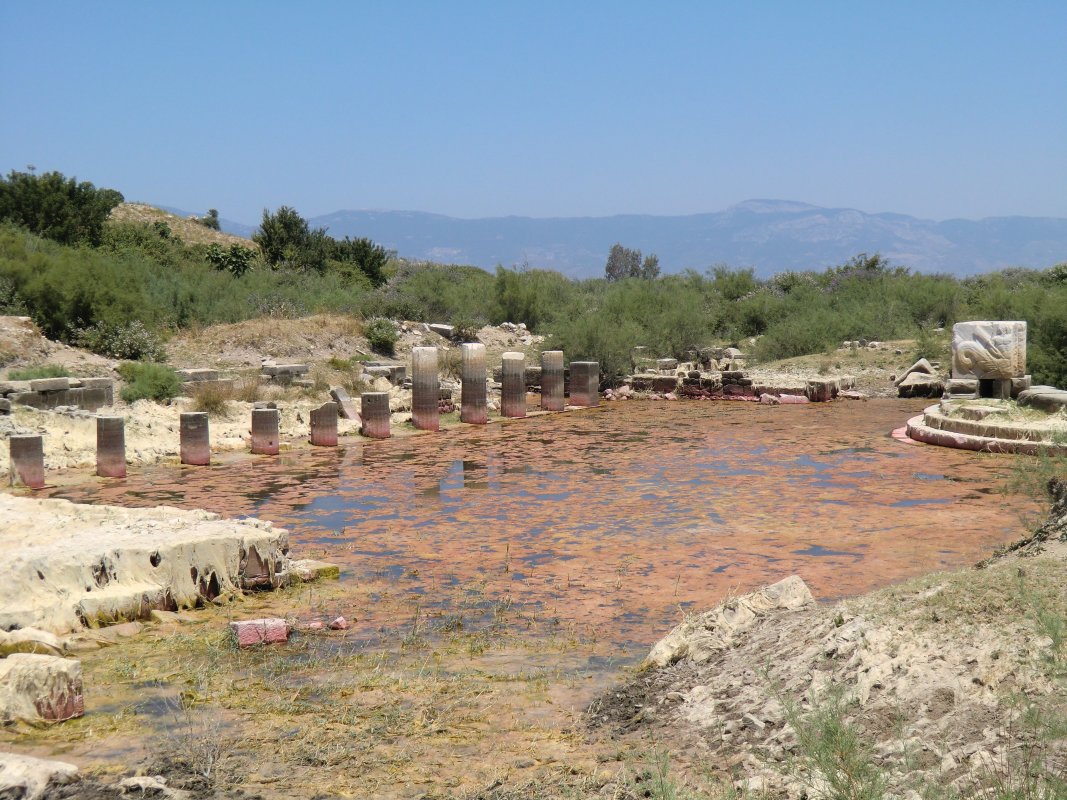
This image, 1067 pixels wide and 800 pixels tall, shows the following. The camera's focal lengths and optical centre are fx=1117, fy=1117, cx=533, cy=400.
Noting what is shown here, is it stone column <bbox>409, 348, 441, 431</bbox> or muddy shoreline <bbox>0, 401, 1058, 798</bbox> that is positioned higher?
stone column <bbox>409, 348, 441, 431</bbox>

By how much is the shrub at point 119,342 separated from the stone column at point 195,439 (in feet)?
23.7

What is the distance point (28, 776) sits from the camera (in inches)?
196

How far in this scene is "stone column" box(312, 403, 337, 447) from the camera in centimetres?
1823

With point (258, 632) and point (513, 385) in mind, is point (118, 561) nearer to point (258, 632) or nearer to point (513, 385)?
point (258, 632)

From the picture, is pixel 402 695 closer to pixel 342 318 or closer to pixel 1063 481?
pixel 1063 481

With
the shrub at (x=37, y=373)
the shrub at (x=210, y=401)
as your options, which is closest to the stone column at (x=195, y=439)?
the shrub at (x=210, y=401)

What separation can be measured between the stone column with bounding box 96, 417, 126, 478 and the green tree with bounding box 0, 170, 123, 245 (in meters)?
25.8

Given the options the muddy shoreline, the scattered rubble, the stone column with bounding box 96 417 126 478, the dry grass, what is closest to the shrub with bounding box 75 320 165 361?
the stone column with bounding box 96 417 126 478

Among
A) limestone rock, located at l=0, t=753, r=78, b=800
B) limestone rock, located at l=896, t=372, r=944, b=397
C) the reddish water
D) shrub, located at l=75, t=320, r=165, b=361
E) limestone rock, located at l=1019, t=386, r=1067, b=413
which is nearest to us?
limestone rock, located at l=0, t=753, r=78, b=800

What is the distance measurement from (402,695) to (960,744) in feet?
10.8

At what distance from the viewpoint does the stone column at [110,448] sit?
15203mm

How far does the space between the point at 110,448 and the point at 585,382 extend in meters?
11.6

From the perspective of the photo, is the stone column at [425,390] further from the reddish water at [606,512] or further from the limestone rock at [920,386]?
the limestone rock at [920,386]

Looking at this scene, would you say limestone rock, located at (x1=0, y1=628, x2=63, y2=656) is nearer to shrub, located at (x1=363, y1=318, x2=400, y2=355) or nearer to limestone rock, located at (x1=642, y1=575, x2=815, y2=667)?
limestone rock, located at (x1=642, y1=575, x2=815, y2=667)
